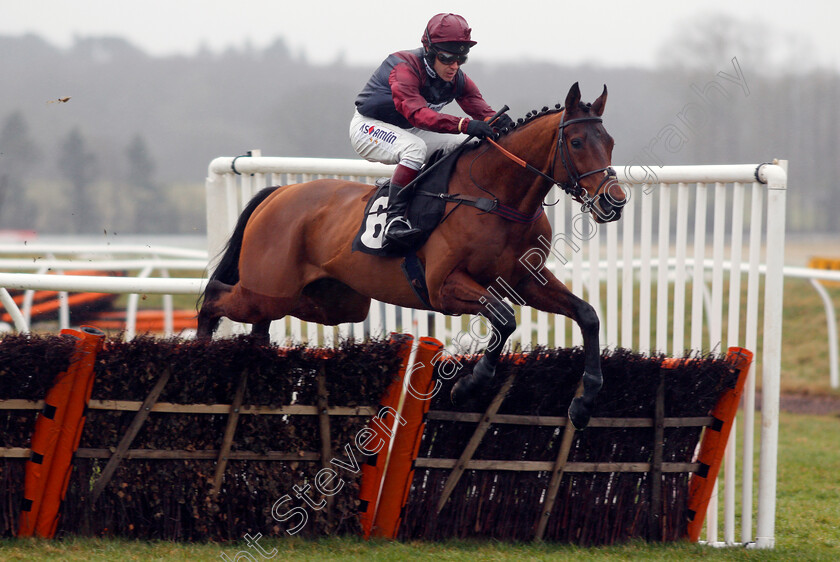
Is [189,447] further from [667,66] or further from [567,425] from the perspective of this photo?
[667,66]

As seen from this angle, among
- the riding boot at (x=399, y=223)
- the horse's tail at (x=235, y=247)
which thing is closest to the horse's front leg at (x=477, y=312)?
the riding boot at (x=399, y=223)

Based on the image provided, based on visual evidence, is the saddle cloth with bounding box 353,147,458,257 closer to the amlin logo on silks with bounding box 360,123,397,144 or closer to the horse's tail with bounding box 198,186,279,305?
the amlin logo on silks with bounding box 360,123,397,144

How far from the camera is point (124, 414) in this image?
3609 millimetres

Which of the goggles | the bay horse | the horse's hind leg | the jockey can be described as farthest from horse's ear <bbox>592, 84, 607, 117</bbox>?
the horse's hind leg

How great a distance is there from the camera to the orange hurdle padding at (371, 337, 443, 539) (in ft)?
12.4

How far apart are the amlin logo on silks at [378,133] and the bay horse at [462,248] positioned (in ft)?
0.95

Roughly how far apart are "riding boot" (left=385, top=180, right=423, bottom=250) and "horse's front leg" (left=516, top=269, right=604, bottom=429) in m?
0.52

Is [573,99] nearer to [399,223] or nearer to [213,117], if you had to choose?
[399,223]

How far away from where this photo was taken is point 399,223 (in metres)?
4.23

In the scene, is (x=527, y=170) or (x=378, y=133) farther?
(x=378, y=133)

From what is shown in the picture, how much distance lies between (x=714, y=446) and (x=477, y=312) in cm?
121

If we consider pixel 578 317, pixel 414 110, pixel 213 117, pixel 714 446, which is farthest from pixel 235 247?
pixel 213 117

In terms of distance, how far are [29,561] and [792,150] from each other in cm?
2664

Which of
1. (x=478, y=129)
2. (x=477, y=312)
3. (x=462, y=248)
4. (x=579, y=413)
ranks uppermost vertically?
(x=478, y=129)
